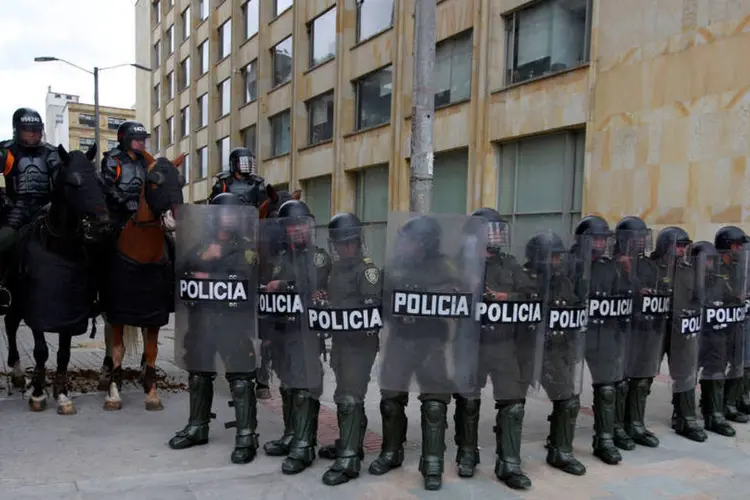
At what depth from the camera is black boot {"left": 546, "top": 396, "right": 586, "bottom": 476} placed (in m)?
4.59

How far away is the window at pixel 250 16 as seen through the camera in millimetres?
27688

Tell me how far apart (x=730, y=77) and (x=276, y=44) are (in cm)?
1964

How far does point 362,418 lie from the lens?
4426mm

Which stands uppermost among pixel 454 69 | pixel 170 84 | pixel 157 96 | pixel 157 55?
pixel 157 55

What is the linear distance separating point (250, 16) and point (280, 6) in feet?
11.7

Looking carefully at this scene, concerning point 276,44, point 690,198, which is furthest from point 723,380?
point 276,44

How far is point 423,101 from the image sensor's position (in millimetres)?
7758

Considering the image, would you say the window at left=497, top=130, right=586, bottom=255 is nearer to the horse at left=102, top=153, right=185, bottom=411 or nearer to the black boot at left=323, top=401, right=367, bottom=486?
the horse at left=102, top=153, right=185, bottom=411

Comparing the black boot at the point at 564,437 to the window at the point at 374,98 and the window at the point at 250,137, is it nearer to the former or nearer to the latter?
the window at the point at 374,98

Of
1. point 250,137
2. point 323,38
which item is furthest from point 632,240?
point 250,137

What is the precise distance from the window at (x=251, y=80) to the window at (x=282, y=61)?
1426mm

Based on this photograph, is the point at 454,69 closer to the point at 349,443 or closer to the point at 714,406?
the point at 714,406

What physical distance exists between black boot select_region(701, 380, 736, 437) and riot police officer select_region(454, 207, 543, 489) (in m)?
2.42

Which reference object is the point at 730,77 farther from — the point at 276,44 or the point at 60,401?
the point at 276,44
